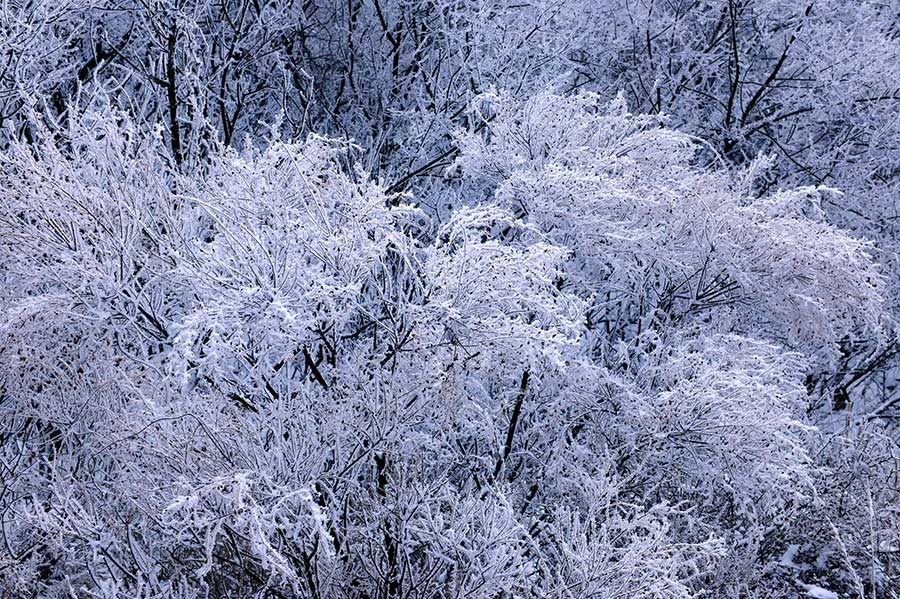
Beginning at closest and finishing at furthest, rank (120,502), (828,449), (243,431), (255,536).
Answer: (255,536) < (243,431) < (120,502) < (828,449)

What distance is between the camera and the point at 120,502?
460 centimetres

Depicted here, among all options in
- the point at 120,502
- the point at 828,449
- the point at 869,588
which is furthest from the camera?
the point at 828,449


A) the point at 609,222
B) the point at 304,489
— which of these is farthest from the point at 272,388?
the point at 609,222

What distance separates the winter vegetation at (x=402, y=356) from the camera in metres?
4.03

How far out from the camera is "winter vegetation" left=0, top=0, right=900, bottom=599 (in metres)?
4.03

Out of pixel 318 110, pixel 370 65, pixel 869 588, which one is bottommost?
pixel 869 588

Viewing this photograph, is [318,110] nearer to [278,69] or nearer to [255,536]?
[278,69]

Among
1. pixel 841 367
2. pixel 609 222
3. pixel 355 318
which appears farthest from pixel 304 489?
pixel 841 367

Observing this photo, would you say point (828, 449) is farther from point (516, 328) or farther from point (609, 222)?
point (516, 328)

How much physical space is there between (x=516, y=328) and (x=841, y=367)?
6.97 meters

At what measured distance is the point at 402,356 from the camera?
4.29 metres

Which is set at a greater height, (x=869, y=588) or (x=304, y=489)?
(x=304, y=489)

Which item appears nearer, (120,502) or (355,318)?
(120,502)

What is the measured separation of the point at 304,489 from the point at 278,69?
625 centimetres
